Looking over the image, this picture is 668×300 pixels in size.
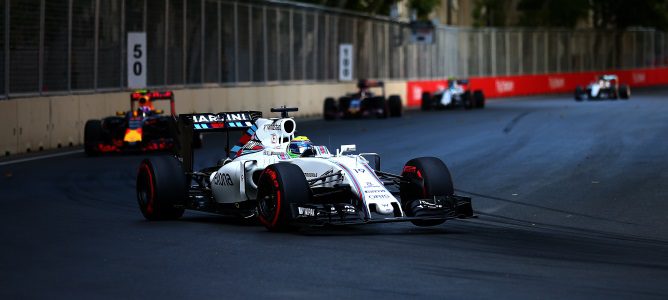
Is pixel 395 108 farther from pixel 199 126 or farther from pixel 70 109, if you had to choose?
pixel 199 126

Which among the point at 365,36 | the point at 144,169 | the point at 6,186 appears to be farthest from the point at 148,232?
the point at 365,36

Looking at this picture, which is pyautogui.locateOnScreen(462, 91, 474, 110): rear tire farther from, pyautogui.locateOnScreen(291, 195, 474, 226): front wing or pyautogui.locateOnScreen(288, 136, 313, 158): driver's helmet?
pyautogui.locateOnScreen(291, 195, 474, 226): front wing

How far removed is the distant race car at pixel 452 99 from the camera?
1911 inches

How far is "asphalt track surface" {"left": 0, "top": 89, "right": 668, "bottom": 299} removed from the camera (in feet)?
32.5

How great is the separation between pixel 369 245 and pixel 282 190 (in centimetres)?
98

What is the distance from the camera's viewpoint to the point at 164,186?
556 inches

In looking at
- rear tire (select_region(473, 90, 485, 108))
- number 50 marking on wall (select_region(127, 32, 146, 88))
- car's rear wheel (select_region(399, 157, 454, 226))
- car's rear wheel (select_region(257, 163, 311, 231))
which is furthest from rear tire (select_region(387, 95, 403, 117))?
car's rear wheel (select_region(257, 163, 311, 231))

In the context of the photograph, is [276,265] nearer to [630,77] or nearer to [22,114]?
[22,114]

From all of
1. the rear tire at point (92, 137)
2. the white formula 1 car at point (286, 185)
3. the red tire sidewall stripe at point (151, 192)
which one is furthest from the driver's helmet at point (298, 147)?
the rear tire at point (92, 137)

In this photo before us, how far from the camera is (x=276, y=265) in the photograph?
10992mm

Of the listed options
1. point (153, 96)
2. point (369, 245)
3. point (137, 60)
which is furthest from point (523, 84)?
point (369, 245)

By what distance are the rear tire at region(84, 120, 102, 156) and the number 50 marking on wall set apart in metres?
4.41

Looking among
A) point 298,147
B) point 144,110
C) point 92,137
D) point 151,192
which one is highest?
point 144,110

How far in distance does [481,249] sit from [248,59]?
101 feet
